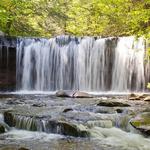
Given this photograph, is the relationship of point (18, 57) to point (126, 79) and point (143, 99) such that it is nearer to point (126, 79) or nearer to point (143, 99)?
point (126, 79)

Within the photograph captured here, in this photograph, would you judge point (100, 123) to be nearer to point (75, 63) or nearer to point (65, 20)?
point (75, 63)

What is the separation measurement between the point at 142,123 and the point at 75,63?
41.4 ft

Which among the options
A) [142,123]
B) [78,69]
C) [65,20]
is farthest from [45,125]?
[65,20]

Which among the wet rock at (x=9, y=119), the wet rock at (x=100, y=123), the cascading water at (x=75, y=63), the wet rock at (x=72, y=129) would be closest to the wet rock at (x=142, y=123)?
the wet rock at (x=100, y=123)

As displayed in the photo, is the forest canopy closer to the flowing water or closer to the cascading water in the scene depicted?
the cascading water

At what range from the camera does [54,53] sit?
22047 mm

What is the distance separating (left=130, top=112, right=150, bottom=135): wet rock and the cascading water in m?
10.4

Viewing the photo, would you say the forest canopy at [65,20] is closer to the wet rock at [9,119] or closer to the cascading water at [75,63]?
the cascading water at [75,63]

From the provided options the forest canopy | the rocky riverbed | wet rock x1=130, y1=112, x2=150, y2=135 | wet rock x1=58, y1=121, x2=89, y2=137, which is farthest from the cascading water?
wet rock x1=58, y1=121, x2=89, y2=137

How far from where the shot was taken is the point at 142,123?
968 centimetres

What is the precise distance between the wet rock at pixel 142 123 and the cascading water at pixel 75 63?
409 inches

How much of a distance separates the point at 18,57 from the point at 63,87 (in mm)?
3122

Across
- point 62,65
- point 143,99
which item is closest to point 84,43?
point 62,65

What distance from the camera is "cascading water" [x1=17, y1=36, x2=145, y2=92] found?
20.9 meters
